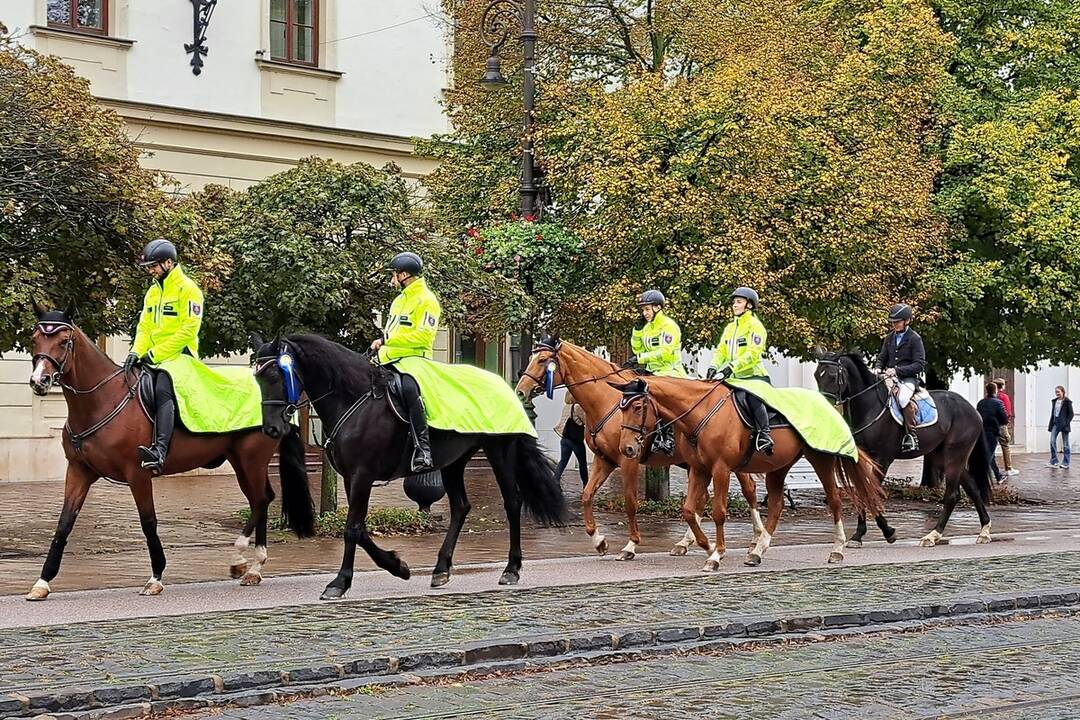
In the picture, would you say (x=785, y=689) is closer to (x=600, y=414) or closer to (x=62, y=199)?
(x=600, y=414)

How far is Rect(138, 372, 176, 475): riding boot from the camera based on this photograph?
12847 millimetres

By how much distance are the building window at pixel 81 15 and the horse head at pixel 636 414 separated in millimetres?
16187

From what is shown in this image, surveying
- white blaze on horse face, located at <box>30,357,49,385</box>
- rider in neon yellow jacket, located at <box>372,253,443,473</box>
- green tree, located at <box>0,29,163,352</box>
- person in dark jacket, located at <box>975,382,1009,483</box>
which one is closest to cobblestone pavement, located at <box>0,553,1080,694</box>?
rider in neon yellow jacket, located at <box>372,253,443,473</box>

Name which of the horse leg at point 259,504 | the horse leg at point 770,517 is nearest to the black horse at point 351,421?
the horse leg at point 259,504

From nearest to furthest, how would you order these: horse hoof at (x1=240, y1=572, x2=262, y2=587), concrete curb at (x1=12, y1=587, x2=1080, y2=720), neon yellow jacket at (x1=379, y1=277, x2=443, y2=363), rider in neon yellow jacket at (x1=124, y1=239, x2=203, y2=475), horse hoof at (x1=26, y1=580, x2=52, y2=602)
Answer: concrete curb at (x1=12, y1=587, x2=1080, y2=720)
horse hoof at (x1=26, y1=580, x2=52, y2=602)
rider in neon yellow jacket at (x1=124, y1=239, x2=203, y2=475)
neon yellow jacket at (x1=379, y1=277, x2=443, y2=363)
horse hoof at (x1=240, y1=572, x2=262, y2=587)

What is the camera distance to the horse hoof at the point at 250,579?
536 inches

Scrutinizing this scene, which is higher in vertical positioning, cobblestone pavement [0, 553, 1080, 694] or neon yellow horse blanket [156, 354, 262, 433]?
neon yellow horse blanket [156, 354, 262, 433]

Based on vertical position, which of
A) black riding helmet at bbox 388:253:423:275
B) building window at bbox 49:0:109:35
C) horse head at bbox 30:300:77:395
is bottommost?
horse head at bbox 30:300:77:395

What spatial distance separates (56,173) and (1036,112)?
16.8 meters

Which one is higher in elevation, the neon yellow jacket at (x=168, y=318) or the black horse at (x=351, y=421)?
the neon yellow jacket at (x=168, y=318)

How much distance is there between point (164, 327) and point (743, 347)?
20.7 ft

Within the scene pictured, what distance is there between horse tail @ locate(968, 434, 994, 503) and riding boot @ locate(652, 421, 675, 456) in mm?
4802

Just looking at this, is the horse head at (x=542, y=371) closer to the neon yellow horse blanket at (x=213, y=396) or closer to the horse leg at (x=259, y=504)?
the horse leg at (x=259, y=504)

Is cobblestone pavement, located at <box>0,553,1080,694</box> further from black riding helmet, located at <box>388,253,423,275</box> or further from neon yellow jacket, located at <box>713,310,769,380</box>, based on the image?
black riding helmet, located at <box>388,253,423,275</box>
